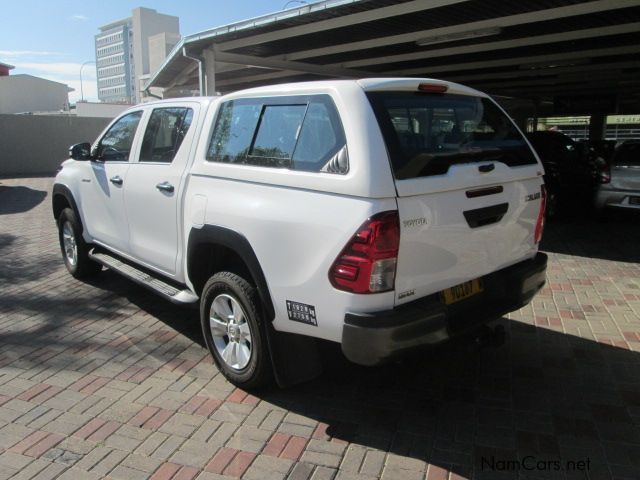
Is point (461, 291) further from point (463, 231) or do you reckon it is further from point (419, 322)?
→ point (419, 322)

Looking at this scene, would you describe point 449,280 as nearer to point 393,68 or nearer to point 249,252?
point 249,252

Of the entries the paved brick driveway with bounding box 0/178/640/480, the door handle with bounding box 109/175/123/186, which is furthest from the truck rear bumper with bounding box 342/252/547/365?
the door handle with bounding box 109/175/123/186

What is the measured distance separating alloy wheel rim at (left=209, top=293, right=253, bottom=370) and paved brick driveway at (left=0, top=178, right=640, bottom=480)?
238mm

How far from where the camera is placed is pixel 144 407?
135 inches

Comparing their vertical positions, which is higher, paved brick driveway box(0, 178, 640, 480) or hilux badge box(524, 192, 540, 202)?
hilux badge box(524, 192, 540, 202)

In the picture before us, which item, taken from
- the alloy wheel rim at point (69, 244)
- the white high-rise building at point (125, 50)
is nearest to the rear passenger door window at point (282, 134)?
the alloy wheel rim at point (69, 244)

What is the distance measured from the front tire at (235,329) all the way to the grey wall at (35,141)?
744 inches

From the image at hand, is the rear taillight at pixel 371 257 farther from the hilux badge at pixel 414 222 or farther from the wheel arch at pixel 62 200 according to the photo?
the wheel arch at pixel 62 200

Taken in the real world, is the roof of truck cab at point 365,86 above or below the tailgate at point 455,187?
above

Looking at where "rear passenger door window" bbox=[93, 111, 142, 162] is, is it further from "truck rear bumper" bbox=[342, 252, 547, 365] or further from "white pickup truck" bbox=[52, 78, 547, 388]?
"truck rear bumper" bbox=[342, 252, 547, 365]

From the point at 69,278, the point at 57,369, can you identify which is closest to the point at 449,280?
the point at 57,369

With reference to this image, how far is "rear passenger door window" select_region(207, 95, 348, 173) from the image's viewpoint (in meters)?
2.95

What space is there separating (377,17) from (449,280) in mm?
5886

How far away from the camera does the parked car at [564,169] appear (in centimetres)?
963
